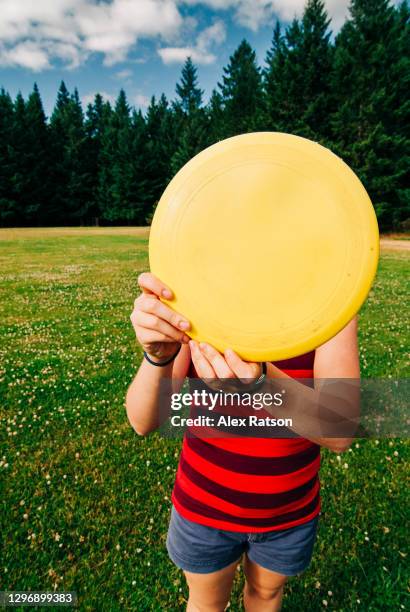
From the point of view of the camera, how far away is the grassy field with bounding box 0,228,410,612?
124 inches

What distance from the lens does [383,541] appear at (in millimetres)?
3537

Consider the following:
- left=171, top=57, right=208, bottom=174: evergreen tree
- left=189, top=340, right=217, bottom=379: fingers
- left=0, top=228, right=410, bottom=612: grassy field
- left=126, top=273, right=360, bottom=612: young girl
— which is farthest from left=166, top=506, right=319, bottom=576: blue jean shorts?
left=171, top=57, right=208, bottom=174: evergreen tree

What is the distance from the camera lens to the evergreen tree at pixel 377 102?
3538cm

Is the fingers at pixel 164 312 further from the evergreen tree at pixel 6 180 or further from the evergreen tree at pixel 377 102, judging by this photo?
the evergreen tree at pixel 6 180

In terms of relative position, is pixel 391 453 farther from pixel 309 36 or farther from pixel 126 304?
pixel 309 36

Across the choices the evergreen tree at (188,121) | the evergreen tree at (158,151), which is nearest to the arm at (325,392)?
the evergreen tree at (188,121)

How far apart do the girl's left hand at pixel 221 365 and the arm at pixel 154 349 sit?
2.6 inches

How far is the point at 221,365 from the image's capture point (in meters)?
1.24

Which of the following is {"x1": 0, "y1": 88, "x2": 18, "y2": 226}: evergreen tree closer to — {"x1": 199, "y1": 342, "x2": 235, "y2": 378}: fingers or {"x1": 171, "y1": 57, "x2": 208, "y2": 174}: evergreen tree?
{"x1": 171, "y1": 57, "x2": 208, "y2": 174}: evergreen tree

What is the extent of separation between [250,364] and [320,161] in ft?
2.06

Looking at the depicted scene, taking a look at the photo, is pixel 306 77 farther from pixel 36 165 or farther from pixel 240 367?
pixel 240 367

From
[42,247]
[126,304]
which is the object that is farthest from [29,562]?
[42,247]

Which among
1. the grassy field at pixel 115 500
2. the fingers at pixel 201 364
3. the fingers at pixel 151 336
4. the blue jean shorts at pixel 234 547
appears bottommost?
the grassy field at pixel 115 500

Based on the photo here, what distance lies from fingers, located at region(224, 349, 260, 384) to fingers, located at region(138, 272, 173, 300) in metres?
0.25
